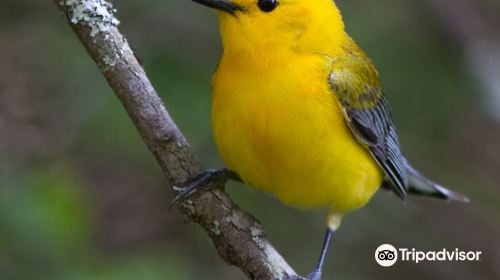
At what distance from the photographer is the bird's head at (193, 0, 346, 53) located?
423 cm

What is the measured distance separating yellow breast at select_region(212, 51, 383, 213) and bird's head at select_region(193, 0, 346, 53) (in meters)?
0.07

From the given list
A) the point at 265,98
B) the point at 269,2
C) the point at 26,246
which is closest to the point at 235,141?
the point at 265,98

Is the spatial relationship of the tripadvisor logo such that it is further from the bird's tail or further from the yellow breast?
the yellow breast

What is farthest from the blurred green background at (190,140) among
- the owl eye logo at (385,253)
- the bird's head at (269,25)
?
the bird's head at (269,25)

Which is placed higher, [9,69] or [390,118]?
[9,69]

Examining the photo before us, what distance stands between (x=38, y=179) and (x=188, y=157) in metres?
1.31

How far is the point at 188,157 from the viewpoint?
3.99 meters

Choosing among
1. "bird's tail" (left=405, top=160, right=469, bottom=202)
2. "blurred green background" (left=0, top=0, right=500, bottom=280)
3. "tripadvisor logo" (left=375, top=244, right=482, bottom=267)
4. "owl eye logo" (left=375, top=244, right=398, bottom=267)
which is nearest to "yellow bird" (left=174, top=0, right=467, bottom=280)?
"blurred green background" (left=0, top=0, right=500, bottom=280)

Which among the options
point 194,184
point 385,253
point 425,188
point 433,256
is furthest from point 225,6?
point 433,256

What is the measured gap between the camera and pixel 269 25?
4.29 m

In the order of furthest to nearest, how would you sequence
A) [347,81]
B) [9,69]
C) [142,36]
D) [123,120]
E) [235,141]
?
[9,69], [142,36], [123,120], [347,81], [235,141]

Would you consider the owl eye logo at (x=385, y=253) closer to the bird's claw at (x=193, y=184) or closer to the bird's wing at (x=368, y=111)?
the bird's wing at (x=368, y=111)

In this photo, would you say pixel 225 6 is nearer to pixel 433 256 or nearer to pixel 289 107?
pixel 289 107

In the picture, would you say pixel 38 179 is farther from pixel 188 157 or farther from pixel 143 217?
pixel 143 217
